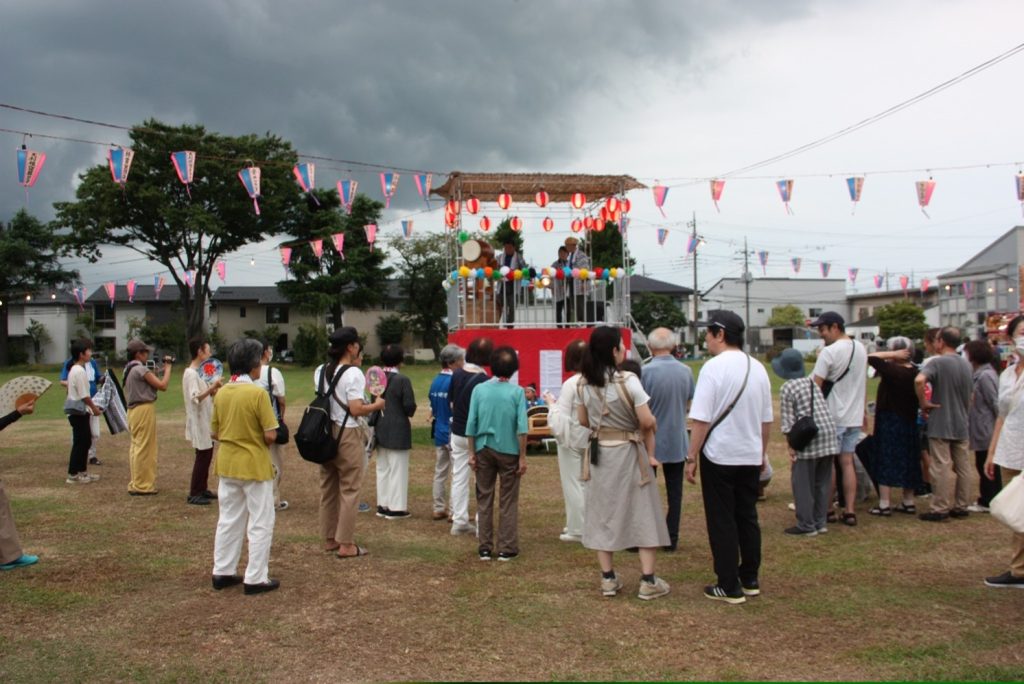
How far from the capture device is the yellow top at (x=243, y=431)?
16.0 ft

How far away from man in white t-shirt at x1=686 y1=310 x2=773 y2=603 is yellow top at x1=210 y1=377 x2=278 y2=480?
9.42 feet

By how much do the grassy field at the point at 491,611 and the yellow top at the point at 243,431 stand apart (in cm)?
88

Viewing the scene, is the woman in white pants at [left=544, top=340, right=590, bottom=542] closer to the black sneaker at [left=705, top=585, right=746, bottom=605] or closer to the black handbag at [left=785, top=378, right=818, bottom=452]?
the black sneaker at [left=705, top=585, right=746, bottom=605]

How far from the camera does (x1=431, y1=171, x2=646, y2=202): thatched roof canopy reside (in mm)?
13180

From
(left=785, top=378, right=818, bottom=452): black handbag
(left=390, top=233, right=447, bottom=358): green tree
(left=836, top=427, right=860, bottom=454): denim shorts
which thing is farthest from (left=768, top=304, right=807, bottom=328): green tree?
(left=785, top=378, right=818, bottom=452): black handbag

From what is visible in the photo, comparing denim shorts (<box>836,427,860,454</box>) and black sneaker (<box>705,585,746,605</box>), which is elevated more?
denim shorts (<box>836,427,860,454</box>)

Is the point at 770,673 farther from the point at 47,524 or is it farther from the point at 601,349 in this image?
the point at 47,524

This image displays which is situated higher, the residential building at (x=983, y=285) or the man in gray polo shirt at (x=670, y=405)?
the residential building at (x=983, y=285)

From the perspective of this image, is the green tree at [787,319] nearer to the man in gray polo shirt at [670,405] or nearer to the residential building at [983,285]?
the residential building at [983,285]

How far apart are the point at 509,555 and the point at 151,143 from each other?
38.5 m

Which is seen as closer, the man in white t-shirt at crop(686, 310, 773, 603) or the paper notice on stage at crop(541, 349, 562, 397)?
the man in white t-shirt at crop(686, 310, 773, 603)

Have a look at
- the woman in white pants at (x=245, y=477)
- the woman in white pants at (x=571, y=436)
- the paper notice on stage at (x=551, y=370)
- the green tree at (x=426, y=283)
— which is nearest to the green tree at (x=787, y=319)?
the green tree at (x=426, y=283)

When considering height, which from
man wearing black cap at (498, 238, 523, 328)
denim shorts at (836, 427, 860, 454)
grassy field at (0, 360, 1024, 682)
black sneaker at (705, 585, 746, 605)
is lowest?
grassy field at (0, 360, 1024, 682)

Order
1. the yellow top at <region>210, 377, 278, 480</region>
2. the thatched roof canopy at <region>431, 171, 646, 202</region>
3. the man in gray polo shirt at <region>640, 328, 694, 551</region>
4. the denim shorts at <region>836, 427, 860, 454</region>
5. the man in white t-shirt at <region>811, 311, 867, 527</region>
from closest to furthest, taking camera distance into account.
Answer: the yellow top at <region>210, 377, 278, 480</region> → the man in gray polo shirt at <region>640, 328, 694, 551</region> → the man in white t-shirt at <region>811, 311, 867, 527</region> → the denim shorts at <region>836, 427, 860, 454</region> → the thatched roof canopy at <region>431, 171, 646, 202</region>
